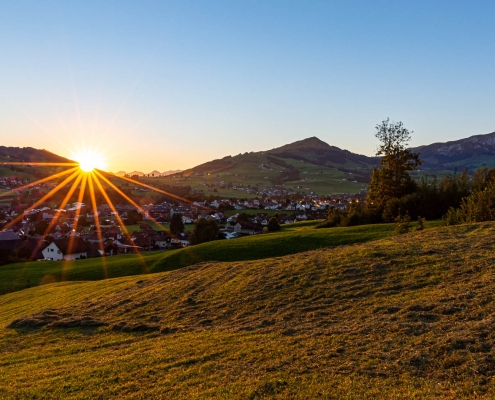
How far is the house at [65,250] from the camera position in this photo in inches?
3029

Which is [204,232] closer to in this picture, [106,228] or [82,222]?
[106,228]

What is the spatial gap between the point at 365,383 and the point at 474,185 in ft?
162

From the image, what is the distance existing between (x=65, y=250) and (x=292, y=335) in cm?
7413

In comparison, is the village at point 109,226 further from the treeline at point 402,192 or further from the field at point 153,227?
the treeline at point 402,192

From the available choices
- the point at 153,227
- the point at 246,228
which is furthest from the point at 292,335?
the point at 153,227

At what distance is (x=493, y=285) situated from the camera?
49.4 ft

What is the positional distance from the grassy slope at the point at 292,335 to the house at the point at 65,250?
2179 inches

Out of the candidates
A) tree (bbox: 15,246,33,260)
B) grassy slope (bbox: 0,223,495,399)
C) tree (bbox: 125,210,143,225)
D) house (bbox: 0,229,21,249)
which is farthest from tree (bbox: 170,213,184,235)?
grassy slope (bbox: 0,223,495,399)

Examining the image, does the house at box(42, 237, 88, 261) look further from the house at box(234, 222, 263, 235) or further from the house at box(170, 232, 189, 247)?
the house at box(234, 222, 263, 235)

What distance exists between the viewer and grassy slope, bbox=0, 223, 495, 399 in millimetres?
9977

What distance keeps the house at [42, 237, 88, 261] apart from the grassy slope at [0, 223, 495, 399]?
5535 centimetres

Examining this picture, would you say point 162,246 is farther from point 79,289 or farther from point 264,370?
point 264,370

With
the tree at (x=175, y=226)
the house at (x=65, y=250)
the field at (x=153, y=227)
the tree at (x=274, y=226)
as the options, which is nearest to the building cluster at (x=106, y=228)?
the house at (x=65, y=250)

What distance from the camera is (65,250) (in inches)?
3049
